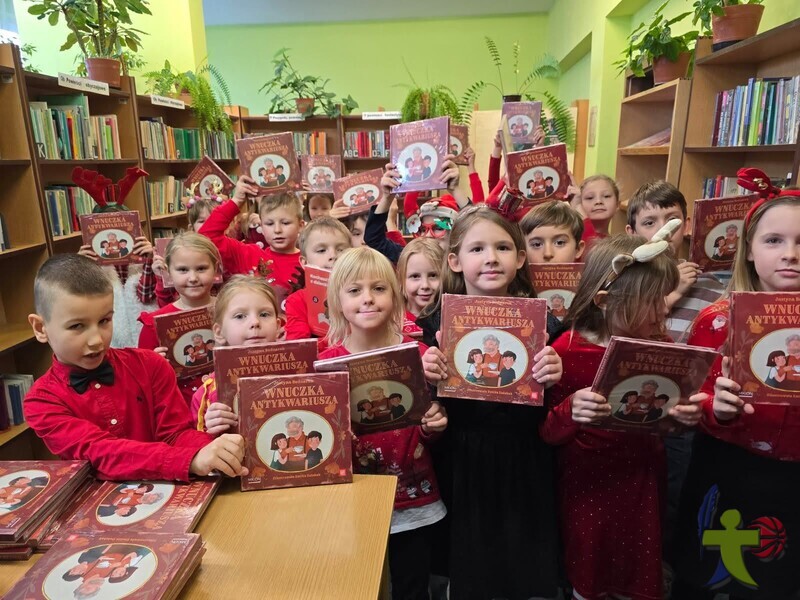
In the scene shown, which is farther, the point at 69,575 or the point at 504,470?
the point at 504,470

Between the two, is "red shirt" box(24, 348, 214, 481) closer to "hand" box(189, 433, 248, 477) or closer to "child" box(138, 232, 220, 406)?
"hand" box(189, 433, 248, 477)

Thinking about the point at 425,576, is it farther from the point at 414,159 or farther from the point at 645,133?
the point at 645,133

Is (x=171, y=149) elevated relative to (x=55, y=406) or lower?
elevated

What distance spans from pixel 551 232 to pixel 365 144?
473cm

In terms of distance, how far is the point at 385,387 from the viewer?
1257 mm

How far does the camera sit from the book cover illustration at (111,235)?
2.53 m

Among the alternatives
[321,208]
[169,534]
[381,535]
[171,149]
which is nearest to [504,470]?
[381,535]

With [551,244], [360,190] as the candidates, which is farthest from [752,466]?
[360,190]

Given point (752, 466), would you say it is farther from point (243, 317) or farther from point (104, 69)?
point (104, 69)

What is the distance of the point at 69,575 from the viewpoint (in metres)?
0.89

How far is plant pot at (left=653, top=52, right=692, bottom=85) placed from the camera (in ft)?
11.9

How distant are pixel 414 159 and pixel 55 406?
1.65 metres

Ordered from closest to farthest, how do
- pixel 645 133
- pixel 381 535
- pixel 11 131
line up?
pixel 381 535
pixel 11 131
pixel 645 133

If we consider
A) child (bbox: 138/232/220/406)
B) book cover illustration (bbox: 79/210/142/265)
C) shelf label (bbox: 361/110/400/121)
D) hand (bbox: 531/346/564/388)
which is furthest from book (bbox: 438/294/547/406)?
shelf label (bbox: 361/110/400/121)
